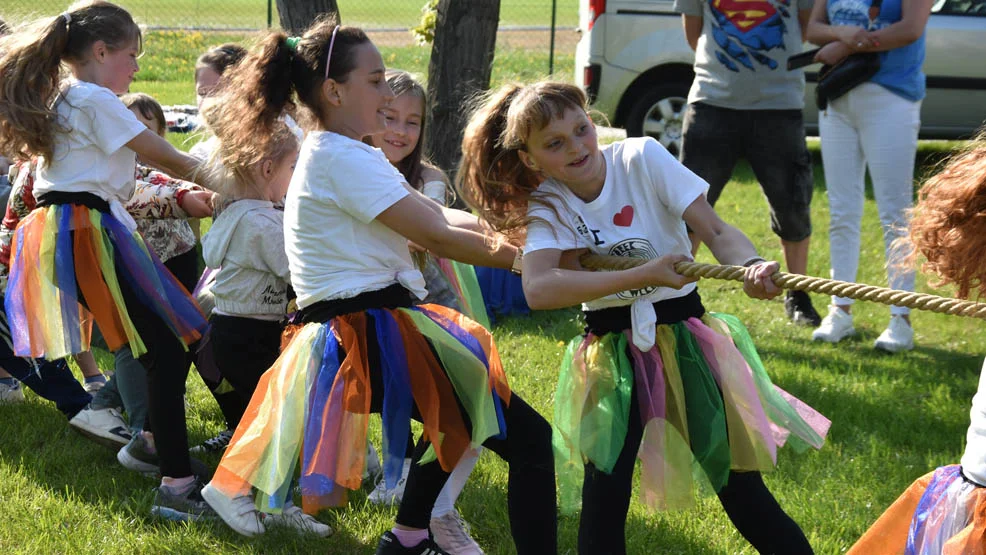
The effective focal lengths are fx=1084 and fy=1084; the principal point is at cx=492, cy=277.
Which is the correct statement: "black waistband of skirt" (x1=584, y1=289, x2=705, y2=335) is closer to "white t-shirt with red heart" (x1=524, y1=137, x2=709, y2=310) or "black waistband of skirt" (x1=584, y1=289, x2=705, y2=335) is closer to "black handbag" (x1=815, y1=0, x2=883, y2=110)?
"white t-shirt with red heart" (x1=524, y1=137, x2=709, y2=310)

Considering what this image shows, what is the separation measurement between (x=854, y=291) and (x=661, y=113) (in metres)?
7.19

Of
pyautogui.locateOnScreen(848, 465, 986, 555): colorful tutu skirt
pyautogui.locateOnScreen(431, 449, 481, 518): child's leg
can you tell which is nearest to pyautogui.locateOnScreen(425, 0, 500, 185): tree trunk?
pyautogui.locateOnScreen(431, 449, 481, 518): child's leg

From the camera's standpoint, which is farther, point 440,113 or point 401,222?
point 440,113

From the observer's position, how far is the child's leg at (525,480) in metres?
2.94

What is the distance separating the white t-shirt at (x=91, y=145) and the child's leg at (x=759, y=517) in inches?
86.0

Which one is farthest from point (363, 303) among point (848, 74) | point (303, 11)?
point (303, 11)

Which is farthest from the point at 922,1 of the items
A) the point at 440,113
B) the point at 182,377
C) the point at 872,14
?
the point at 182,377

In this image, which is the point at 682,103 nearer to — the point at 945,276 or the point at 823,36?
the point at 823,36

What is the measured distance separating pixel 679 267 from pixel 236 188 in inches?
66.5

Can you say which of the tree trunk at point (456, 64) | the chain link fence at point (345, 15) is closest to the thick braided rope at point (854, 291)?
the tree trunk at point (456, 64)

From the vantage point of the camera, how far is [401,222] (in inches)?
111

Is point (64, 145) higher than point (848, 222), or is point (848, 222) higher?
point (64, 145)

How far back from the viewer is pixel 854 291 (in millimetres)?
2443

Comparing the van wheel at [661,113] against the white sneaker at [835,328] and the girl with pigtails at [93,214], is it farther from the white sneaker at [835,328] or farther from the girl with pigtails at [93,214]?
the girl with pigtails at [93,214]
